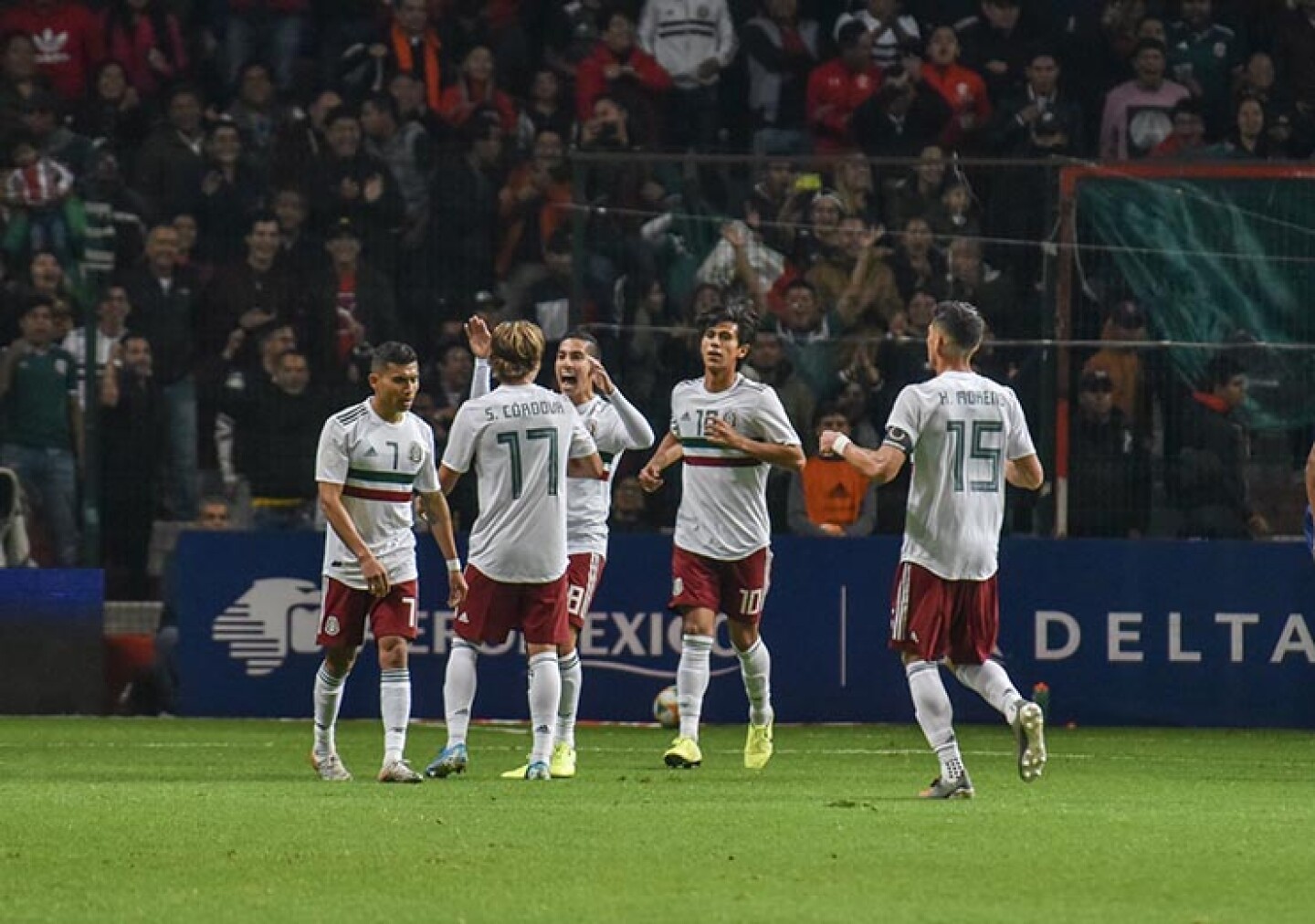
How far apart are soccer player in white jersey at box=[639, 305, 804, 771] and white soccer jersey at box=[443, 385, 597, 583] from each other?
1.30 m

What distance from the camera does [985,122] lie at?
21516 millimetres

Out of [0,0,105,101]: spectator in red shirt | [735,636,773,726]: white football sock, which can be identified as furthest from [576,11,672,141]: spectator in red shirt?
[735,636,773,726]: white football sock

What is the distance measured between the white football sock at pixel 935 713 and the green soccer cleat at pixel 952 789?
23mm

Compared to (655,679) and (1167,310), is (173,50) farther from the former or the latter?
(1167,310)

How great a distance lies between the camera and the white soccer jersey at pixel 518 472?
41.7ft

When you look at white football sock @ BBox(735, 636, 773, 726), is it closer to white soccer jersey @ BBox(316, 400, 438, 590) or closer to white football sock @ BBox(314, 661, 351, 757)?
white soccer jersey @ BBox(316, 400, 438, 590)

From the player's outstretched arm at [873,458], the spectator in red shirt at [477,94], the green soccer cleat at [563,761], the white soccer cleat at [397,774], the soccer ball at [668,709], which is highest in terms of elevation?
the spectator in red shirt at [477,94]

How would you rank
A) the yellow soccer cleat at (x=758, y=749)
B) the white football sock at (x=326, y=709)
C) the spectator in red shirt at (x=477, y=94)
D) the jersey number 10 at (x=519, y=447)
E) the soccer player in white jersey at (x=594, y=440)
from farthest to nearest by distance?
the spectator in red shirt at (x=477, y=94), the soccer player in white jersey at (x=594, y=440), the yellow soccer cleat at (x=758, y=749), the white football sock at (x=326, y=709), the jersey number 10 at (x=519, y=447)

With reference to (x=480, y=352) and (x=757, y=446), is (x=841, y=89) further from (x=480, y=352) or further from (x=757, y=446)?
(x=480, y=352)

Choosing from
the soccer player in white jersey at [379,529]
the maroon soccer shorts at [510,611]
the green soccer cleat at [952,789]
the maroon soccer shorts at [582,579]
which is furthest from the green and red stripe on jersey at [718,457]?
the green soccer cleat at [952,789]

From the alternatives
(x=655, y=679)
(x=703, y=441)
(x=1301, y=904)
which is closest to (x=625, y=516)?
(x=655, y=679)

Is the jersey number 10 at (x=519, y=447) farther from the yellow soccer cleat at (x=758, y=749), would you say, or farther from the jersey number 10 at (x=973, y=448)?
the jersey number 10 at (x=973, y=448)

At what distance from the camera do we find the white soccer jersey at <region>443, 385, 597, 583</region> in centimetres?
1270

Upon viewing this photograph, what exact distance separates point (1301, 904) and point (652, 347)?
1027cm
